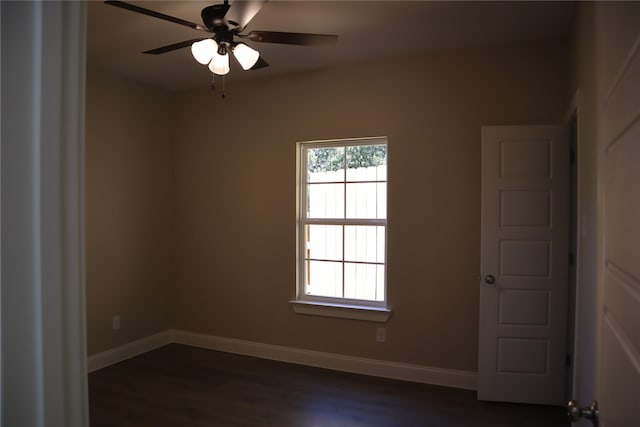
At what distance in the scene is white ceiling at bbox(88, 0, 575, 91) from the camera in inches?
104

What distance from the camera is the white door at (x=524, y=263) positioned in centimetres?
297

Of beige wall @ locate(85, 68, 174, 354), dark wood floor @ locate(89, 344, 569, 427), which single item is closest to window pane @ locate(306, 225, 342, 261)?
dark wood floor @ locate(89, 344, 569, 427)

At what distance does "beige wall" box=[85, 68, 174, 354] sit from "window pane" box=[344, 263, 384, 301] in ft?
Answer: 6.85

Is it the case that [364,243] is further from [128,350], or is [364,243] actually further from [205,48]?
[128,350]

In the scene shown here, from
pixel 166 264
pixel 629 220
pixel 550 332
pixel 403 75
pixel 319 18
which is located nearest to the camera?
pixel 629 220

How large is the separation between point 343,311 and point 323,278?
396 millimetres

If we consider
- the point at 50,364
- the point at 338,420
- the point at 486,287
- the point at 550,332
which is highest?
the point at 50,364

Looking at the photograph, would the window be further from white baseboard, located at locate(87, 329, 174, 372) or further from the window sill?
white baseboard, located at locate(87, 329, 174, 372)

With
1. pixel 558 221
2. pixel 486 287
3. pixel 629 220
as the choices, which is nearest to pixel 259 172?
pixel 486 287

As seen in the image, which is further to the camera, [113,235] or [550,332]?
[113,235]

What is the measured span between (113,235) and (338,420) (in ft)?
8.91

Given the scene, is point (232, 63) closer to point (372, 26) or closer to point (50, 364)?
point (372, 26)

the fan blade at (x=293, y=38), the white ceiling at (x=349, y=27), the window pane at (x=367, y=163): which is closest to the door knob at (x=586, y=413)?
the fan blade at (x=293, y=38)

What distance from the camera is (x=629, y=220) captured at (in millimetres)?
680
